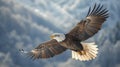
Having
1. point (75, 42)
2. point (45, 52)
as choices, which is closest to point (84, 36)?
point (75, 42)

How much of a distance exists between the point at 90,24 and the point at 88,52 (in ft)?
2.25

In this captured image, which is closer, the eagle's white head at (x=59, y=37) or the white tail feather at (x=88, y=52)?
the eagle's white head at (x=59, y=37)

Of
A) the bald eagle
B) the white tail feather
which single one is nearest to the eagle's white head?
the bald eagle

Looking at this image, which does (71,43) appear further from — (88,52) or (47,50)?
(47,50)

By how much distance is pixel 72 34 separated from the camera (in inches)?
354

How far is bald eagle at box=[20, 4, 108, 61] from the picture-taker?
8789 mm

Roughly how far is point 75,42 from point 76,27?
297mm

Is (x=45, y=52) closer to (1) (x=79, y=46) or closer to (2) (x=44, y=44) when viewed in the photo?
(2) (x=44, y=44)

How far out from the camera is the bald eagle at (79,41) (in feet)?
28.8

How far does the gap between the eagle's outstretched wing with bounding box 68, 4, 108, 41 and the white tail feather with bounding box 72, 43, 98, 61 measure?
406 millimetres

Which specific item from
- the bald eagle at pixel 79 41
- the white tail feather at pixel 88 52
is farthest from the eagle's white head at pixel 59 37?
the white tail feather at pixel 88 52

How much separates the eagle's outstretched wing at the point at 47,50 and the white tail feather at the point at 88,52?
35cm

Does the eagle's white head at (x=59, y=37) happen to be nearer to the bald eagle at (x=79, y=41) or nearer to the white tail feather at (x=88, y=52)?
the bald eagle at (x=79, y=41)

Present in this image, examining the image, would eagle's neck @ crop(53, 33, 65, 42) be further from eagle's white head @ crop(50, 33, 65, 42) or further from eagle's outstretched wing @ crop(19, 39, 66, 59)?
eagle's outstretched wing @ crop(19, 39, 66, 59)
